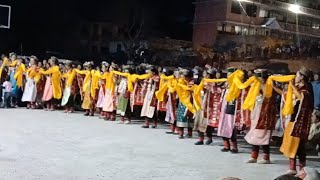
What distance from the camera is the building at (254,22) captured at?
57.6ft

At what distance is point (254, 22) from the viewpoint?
19766 mm

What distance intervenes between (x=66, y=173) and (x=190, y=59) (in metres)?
14.0

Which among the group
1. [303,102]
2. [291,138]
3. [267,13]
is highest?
[267,13]

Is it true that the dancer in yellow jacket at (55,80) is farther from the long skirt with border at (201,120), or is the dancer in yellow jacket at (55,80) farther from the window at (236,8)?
the window at (236,8)

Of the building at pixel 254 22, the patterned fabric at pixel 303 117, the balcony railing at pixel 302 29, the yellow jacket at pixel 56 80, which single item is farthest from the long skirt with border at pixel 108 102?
the balcony railing at pixel 302 29

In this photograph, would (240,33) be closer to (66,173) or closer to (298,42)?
(298,42)

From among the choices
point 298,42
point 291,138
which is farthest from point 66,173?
point 298,42

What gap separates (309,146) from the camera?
838 centimetres

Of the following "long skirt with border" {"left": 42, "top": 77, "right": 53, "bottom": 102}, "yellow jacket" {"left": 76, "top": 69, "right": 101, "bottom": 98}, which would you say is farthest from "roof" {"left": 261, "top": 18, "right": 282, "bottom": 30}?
"long skirt with border" {"left": 42, "top": 77, "right": 53, "bottom": 102}

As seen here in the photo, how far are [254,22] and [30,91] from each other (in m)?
10.7

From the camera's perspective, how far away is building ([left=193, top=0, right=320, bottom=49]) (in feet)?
57.6

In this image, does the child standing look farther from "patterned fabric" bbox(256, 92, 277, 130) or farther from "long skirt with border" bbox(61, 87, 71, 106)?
"patterned fabric" bbox(256, 92, 277, 130)

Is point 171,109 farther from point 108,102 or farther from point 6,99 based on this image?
point 6,99

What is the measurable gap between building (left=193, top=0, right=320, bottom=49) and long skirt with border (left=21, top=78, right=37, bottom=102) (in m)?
8.67
